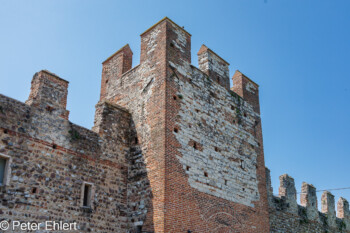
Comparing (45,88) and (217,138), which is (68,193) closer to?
(45,88)

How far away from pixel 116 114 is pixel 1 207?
4.74 m

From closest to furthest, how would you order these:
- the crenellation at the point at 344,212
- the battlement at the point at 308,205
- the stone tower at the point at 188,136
A: 1. the stone tower at the point at 188,136
2. the battlement at the point at 308,205
3. the crenellation at the point at 344,212

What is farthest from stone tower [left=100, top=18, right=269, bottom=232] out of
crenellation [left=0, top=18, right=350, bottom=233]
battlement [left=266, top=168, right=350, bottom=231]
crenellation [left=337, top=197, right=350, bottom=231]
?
crenellation [left=337, top=197, right=350, bottom=231]

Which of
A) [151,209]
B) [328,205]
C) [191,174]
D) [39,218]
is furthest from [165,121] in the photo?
[328,205]

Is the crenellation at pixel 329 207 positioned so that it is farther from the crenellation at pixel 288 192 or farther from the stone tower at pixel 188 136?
the stone tower at pixel 188 136

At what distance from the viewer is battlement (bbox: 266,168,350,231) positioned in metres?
16.4

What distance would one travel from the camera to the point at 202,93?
535 inches

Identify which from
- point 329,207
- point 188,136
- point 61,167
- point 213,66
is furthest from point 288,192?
point 61,167

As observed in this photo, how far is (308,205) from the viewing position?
59.3 ft

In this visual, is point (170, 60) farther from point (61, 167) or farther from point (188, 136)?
point (61, 167)

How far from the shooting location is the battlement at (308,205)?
16.4 m

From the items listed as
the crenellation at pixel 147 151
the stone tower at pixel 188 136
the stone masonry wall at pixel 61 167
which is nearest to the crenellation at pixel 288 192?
the crenellation at pixel 147 151

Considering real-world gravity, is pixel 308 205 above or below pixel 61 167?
below

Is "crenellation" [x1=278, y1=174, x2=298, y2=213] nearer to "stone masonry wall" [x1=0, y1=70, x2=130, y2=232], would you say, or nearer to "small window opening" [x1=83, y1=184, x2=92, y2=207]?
"stone masonry wall" [x1=0, y1=70, x2=130, y2=232]
